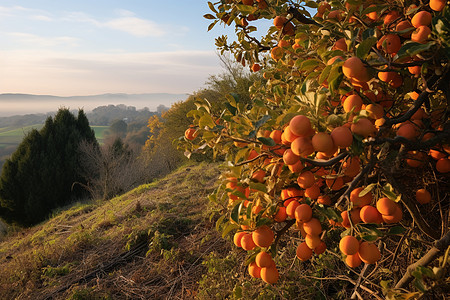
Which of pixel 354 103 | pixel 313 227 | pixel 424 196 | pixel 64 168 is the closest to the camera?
pixel 354 103

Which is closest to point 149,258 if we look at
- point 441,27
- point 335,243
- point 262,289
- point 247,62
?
point 262,289

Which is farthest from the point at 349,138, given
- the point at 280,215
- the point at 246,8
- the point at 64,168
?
the point at 64,168

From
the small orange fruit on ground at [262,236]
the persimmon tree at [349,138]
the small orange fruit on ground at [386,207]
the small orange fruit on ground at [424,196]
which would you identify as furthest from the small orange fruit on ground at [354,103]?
the small orange fruit on ground at [424,196]

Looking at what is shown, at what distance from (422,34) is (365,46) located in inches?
12.1

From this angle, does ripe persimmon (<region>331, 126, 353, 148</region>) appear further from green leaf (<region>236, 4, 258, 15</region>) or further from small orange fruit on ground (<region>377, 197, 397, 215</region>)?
green leaf (<region>236, 4, 258, 15</region>)

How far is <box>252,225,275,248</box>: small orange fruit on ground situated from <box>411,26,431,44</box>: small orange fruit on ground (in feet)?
3.03

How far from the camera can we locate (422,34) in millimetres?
1002

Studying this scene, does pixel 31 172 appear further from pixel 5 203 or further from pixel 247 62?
pixel 247 62

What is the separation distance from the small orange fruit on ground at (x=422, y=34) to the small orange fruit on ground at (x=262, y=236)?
922mm

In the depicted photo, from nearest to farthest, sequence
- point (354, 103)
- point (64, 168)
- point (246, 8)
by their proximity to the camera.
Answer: point (354, 103) → point (246, 8) → point (64, 168)

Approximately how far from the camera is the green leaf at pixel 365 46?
2.83 ft

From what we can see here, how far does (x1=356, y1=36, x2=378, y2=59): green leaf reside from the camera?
86 cm

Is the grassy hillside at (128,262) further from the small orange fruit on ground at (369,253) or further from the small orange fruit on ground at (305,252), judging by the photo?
the small orange fruit on ground at (369,253)

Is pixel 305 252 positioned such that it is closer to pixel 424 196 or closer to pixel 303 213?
pixel 303 213
